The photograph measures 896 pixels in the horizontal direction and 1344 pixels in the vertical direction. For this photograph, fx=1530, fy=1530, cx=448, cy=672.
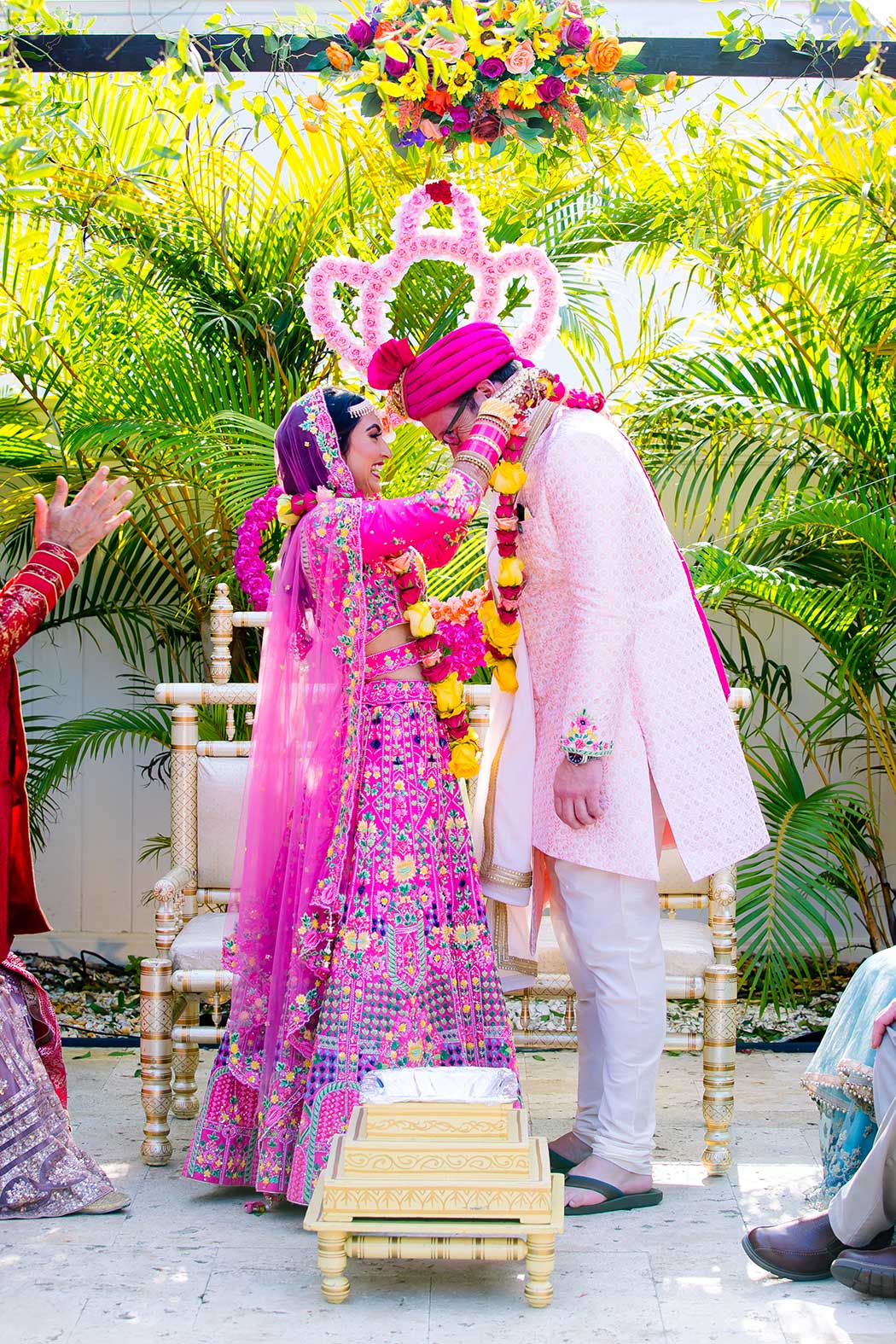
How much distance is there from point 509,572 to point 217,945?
1110 mm

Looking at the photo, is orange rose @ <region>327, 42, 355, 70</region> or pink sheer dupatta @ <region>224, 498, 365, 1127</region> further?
orange rose @ <region>327, 42, 355, 70</region>

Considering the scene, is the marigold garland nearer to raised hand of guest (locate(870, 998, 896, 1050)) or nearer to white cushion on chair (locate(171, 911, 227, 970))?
white cushion on chair (locate(171, 911, 227, 970))

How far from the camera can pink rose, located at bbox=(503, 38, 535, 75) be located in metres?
3.64

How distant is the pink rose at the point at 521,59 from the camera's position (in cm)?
364

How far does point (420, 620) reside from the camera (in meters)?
3.28

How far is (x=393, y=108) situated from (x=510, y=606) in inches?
52.1

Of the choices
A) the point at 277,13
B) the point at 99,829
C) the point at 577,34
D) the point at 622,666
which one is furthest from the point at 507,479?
the point at 99,829

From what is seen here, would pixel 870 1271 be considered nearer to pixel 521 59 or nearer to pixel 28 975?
pixel 28 975

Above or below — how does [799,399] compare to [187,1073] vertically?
above

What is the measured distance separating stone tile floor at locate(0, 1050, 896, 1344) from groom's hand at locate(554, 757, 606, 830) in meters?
0.83

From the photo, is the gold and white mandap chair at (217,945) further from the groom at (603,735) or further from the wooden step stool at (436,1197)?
the wooden step stool at (436,1197)

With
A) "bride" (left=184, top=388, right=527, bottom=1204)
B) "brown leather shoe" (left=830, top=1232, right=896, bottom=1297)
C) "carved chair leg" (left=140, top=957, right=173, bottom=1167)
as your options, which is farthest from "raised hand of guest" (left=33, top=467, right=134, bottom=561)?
"brown leather shoe" (left=830, top=1232, right=896, bottom=1297)

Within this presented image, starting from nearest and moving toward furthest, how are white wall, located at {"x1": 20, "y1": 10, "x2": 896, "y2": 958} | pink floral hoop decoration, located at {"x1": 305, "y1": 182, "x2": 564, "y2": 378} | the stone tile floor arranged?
the stone tile floor < pink floral hoop decoration, located at {"x1": 305, "y1": 182, "x2": 564, "y2": 378} < white wall, located at {"x1": 20, "y1": 10, "x2": 896, "y2": 958}

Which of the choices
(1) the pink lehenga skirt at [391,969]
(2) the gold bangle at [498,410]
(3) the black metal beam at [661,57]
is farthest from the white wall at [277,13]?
(1) the pink lehenga skirt at [391,969]
